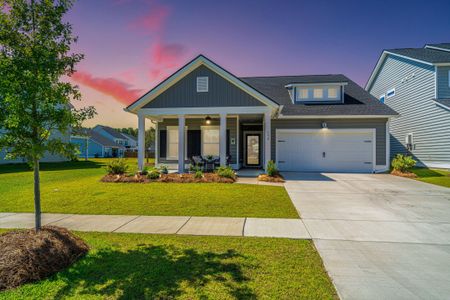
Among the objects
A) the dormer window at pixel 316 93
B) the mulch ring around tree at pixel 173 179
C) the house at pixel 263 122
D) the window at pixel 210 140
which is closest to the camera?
the mulch ring around tree at pixel 173 179

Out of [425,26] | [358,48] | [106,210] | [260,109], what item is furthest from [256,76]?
[106,210]

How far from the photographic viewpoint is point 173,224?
525 centimetres

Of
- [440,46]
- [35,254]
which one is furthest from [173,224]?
[440,46]

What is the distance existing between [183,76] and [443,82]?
15.6 m

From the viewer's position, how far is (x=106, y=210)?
255 inches

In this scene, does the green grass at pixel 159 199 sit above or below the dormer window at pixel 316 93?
below

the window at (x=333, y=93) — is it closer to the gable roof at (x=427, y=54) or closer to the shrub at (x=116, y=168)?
the gable roof at (x=427, y=54)

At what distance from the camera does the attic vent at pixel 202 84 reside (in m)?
12.7

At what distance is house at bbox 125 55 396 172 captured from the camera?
12453 millimetres

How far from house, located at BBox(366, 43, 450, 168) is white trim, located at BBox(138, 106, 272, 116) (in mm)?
10890

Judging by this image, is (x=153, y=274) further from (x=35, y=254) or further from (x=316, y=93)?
(x=316, y=93)

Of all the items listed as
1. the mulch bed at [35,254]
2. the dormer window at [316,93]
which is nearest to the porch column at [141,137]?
the mulch bed at [35,254]

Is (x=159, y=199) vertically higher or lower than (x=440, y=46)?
lower

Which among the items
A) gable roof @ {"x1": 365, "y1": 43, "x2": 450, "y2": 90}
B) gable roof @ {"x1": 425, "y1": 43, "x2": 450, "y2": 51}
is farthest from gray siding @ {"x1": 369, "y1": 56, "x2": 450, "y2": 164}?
gable roof @ {"x1": 425, "y1": 43, "x2": 450, "y2": 51}
